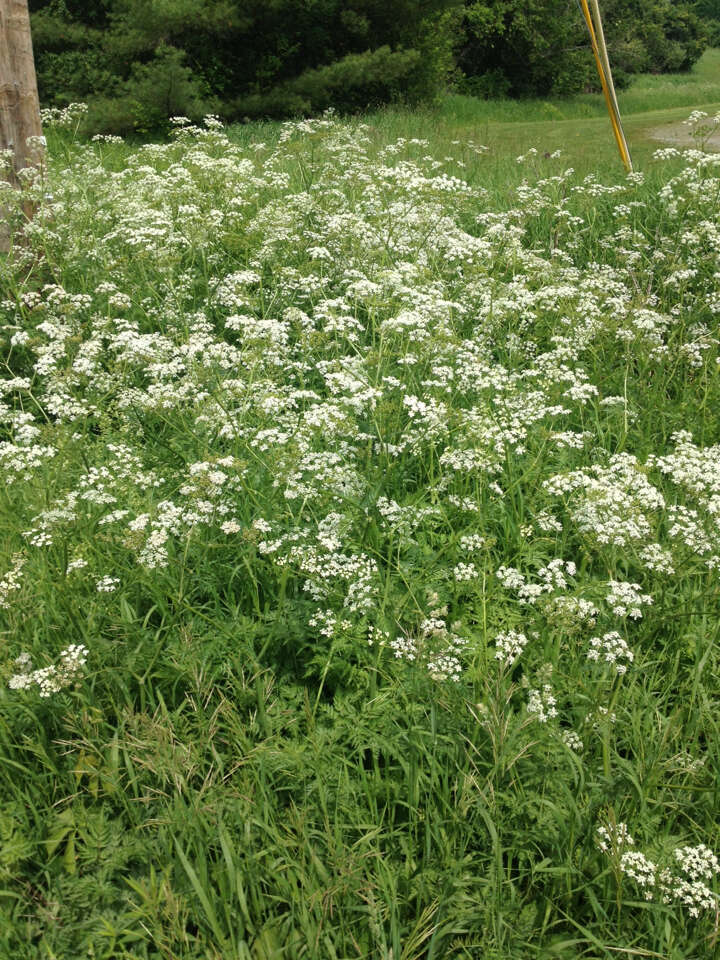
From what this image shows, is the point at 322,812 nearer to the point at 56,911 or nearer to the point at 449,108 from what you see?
the point at 56,911

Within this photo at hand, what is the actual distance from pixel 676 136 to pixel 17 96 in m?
11.7

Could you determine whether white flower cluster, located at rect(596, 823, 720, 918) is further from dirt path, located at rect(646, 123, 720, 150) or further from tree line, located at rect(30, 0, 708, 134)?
tree line, located at rect(30, 0, 708, 134)

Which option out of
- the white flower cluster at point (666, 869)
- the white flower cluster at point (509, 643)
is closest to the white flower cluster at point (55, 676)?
the white flower cluster at point (509, 643)

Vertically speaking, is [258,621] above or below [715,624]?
above

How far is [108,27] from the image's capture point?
58.2ft

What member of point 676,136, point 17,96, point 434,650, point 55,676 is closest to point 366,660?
point 434,650

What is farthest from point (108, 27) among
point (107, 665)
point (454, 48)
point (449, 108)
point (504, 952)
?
point (504, 952)

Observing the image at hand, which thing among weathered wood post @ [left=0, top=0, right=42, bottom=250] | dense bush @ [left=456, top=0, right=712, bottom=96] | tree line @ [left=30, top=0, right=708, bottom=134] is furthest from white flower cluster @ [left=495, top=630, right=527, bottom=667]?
dense bush @ [left=456, top=0, right=712, bottom=96]

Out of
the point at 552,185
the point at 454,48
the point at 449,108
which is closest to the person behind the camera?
the point at 552,185

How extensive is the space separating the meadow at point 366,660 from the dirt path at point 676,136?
9110 mm

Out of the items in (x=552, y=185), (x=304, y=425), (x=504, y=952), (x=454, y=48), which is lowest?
(x=504, y=952)

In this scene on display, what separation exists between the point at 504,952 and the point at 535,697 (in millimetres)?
793

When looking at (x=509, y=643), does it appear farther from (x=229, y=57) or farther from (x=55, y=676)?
(x=229, y=57)

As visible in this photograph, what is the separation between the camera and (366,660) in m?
3.01
